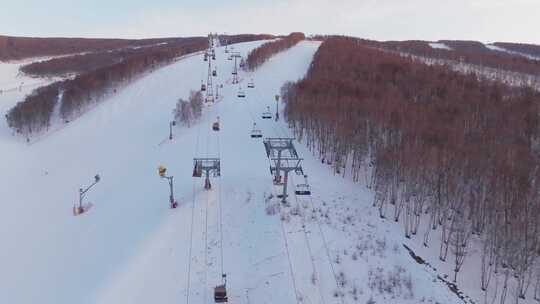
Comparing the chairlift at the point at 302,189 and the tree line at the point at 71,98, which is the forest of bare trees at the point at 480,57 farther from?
the chairlift at the point at 302,189

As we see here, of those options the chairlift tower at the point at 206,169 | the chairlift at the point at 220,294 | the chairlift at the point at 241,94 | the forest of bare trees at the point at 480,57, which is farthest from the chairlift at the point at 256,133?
the forest of bare trees at the point at 480,57

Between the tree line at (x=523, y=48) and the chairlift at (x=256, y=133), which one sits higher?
the tree line at (x=523, y=48)

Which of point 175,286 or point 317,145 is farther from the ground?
point 317,145

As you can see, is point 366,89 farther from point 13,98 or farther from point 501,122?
point 13,98

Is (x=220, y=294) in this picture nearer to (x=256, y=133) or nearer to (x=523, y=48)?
(x=256, y=133)

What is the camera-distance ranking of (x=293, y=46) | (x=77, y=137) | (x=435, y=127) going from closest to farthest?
(x=435, y=127), (x=77, y=137), (x=293, y=46)

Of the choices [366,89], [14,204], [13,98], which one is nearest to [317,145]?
[366,89]
